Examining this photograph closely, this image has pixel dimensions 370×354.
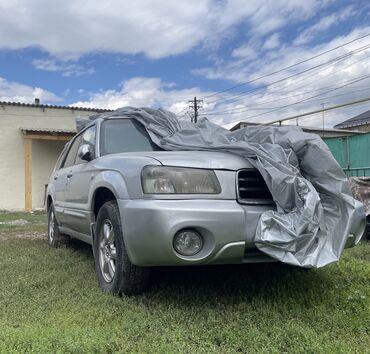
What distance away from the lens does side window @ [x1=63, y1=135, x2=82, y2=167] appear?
5.51 meters

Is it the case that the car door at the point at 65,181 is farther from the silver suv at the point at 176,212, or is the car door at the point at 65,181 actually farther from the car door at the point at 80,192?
the silver suv at the point at 176,212

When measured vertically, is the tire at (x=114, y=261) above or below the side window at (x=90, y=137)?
below

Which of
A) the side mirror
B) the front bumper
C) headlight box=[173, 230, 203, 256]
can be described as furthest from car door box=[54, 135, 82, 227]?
headlight box=[173, 230, 203, 256]

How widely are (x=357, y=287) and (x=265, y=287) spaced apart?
31.3 inches

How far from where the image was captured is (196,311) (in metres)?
3.19

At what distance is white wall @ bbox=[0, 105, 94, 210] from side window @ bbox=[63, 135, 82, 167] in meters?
12.6

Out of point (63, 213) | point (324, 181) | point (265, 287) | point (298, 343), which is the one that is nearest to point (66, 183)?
point (63, 213)

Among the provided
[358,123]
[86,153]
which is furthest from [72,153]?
[358,123]

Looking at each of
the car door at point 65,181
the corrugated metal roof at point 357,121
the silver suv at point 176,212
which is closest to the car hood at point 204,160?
the silver suv at point 176,212

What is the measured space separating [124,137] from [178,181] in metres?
1.56

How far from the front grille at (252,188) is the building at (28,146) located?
14.7 m

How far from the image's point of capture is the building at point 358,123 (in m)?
30.9

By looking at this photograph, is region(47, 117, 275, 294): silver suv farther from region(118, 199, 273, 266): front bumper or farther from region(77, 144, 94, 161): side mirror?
region(77, 144, 94, 161): side mirror

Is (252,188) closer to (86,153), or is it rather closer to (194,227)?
(194,227)
